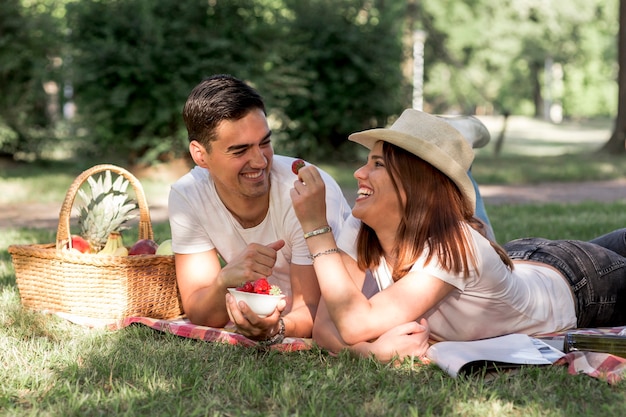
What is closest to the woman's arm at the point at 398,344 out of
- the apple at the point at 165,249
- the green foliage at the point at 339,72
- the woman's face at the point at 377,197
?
the woman's face at the point at 377,197

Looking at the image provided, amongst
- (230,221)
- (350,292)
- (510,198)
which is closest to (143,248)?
(230,221)

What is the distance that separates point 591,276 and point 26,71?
13730mm

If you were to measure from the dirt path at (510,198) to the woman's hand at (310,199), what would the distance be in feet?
18.8

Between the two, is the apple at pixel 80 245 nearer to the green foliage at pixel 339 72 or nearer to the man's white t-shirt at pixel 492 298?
the man's white t-shirt at pixel 492 298

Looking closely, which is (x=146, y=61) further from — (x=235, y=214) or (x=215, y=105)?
(x=215, y=105)

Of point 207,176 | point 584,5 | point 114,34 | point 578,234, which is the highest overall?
point 584,5

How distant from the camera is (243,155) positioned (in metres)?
3.83

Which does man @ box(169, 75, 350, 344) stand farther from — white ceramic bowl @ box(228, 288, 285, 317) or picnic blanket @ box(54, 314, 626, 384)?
white ceramic bowl @ box(228, 288, 285, 317)

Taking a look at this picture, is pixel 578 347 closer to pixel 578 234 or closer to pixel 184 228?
pixel 184 228

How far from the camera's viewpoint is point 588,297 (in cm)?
399

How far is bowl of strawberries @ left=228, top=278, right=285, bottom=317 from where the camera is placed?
337 cm

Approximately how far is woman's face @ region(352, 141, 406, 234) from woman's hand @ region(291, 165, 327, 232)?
15cm

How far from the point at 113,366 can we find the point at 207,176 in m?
1.16

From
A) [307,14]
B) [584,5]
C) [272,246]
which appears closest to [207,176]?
[272,246]
